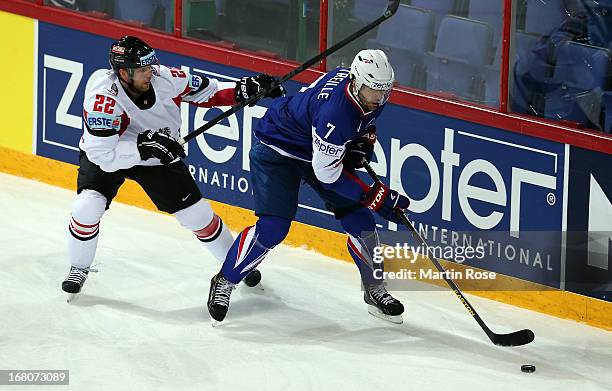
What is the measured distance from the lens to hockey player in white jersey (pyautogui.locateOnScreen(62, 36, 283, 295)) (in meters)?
5.59

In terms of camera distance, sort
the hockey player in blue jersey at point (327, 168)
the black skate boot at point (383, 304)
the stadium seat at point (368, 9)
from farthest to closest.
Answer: the stadium seat at point (368, 9) < the black skate boot at point (383, 304) < the hockey player in blue jersey at point (327, 168)

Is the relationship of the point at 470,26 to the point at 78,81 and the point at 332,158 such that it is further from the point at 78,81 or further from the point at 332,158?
the point at 78,81

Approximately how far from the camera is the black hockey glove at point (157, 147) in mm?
5535

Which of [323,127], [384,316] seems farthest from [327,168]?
[384,316]

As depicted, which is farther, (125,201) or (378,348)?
(125,201)

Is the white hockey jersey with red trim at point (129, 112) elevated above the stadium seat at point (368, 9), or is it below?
below

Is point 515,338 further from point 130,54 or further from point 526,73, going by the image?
point 130,54

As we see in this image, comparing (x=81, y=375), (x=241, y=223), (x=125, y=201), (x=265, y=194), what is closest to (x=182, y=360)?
(x=81, y=375)

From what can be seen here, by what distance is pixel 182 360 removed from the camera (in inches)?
211

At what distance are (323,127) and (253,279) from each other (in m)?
1.05

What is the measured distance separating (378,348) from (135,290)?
1.20 metres

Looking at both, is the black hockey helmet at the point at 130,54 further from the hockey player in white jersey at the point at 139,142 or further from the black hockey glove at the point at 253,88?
the black hockey glove at the point at 253,88

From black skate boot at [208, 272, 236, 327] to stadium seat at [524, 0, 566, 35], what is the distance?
1.62m

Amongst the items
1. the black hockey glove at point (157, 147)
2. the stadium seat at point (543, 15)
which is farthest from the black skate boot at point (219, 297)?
the stadium seat at point (543, 15)
